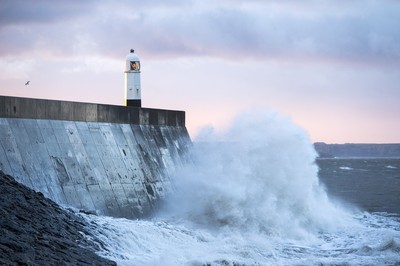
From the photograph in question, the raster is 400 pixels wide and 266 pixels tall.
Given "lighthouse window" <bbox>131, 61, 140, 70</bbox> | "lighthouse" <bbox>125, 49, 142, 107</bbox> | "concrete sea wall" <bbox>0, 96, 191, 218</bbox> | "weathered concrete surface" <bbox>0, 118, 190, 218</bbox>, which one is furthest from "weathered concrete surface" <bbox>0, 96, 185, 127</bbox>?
"lighthouse window" <bbox>131, 61, 140, 70</bbox>

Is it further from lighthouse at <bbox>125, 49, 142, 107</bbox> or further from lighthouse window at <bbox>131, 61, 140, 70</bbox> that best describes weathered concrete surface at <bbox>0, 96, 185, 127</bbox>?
lighthouse window at <bbox>131, 61, 140, 70</bbox>

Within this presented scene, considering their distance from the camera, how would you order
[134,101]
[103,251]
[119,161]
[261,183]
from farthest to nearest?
[134,101]
[261,183]
[119,161]
[103,251]

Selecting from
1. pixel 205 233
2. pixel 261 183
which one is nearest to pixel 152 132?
pixel 261 183

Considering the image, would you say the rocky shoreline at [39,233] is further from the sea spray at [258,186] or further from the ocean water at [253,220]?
the sea spray at [258,186]

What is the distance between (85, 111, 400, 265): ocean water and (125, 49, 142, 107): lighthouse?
2285 millimetres

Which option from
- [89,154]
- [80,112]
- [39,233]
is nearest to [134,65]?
[80,112]

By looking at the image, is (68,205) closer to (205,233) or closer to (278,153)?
(205,233)

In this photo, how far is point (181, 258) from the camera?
13.8m

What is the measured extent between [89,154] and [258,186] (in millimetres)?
4702

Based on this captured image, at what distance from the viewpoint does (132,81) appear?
23.5 meters

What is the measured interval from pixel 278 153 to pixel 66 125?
6463mm

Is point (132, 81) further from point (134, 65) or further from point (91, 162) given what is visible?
point (91, 162)

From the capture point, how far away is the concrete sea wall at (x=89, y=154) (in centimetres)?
1592

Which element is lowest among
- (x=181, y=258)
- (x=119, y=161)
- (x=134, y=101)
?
(x=181, y=258)
